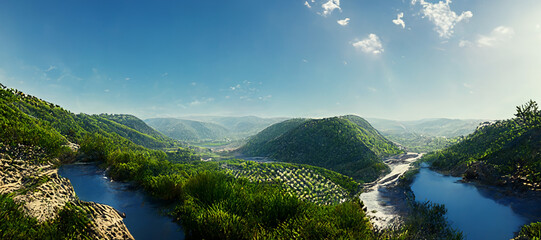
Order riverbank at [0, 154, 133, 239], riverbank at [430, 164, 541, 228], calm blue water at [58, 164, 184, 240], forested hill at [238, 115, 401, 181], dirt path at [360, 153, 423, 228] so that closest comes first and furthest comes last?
riverbank at [0, 154, 133, 239] → calm blue water at [58, 164, 184, 240] → riverbank at [430, 164, 541, 228] → dirt path at [360, 153, 423, 228] → forested hill at [238, 115, 401, 181]

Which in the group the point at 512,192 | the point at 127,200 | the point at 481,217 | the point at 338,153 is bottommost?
the point at 338,153

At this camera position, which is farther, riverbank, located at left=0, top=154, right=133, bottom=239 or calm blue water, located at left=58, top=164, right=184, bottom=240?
calm blue water, located at left=58, top=164, right=184, bottom=240

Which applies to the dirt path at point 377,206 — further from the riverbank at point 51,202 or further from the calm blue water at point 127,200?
the riverbank at point 51,202

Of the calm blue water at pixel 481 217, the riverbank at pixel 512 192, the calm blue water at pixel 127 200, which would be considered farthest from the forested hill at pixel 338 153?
the calm blue water at pixel 127 200

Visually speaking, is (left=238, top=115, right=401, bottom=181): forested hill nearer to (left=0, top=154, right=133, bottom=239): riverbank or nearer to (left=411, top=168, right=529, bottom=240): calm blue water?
(left=411, top=168, right=529, bottom=240): calm blue water

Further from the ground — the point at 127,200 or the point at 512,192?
the point at 127,200

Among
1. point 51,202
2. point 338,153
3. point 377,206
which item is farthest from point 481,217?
point 338,153

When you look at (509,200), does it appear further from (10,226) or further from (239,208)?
(10,226)

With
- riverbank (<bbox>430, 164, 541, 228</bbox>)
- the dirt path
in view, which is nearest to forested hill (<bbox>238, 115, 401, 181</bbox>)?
the dirt path

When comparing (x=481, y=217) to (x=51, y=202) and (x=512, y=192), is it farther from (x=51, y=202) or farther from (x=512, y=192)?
(x=51, y=202)
